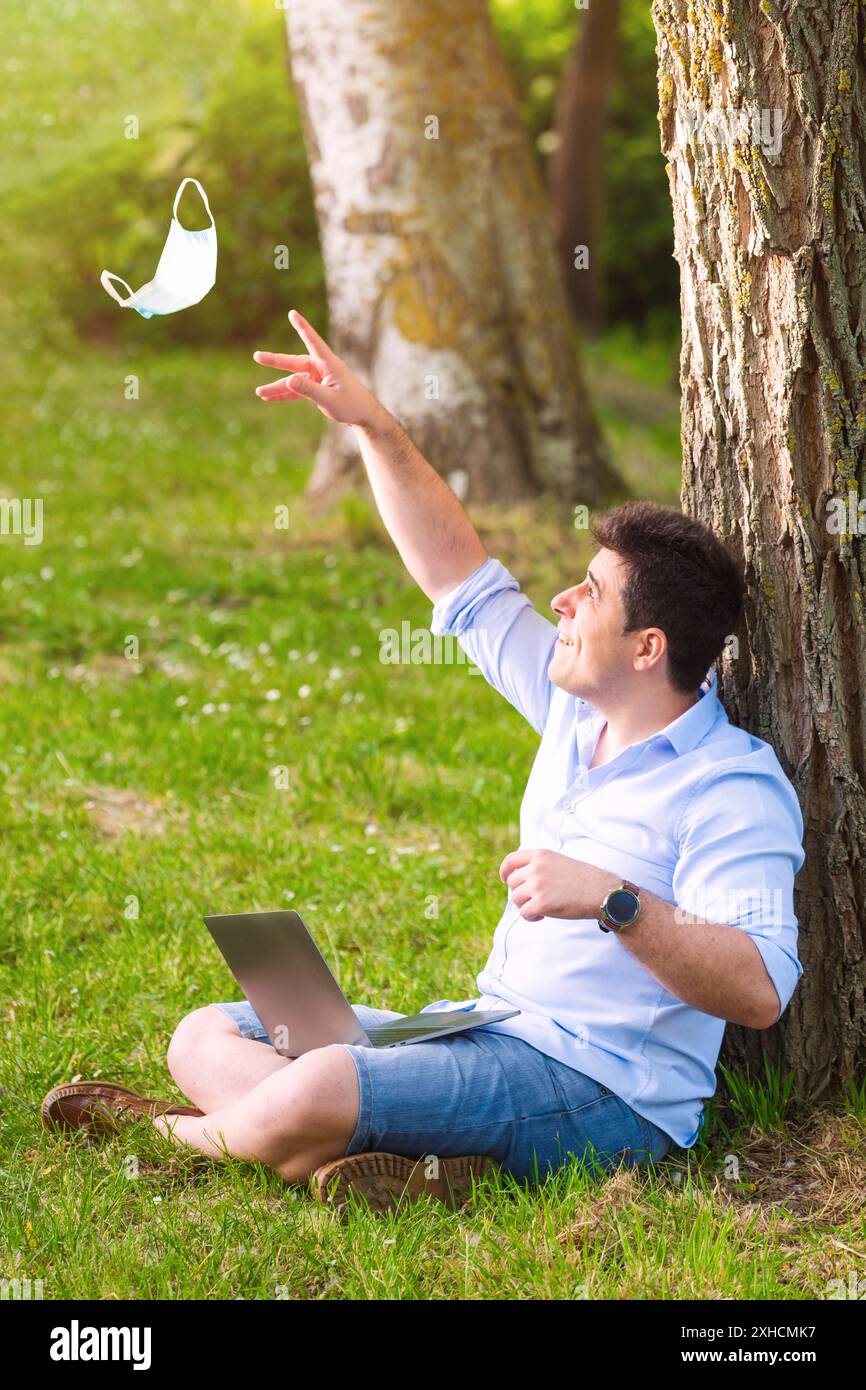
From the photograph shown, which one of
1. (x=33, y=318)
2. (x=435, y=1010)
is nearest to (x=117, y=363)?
(x=33, y=318)

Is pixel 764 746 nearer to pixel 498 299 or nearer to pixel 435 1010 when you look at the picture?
pixel 435 1010

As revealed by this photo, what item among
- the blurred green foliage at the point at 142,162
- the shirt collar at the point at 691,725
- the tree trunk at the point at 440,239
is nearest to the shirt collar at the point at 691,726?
the shirt collar at the point at 691,725

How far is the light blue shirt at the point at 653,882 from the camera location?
2.70m

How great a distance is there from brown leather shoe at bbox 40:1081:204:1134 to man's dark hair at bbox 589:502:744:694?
1.43 metres

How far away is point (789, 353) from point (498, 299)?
17.2 ft

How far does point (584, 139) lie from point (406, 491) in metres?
13.4

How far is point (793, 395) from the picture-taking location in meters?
3.01

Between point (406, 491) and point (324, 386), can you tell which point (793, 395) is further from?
point (324, 386)

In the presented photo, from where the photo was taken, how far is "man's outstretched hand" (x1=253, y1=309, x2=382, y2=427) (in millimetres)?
3203

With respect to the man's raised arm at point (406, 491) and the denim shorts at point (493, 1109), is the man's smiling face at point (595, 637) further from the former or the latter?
the denim shorts at point (493, 1109)

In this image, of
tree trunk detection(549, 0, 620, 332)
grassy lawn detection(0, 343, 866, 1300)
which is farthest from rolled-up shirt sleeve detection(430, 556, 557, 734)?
tree trunk detection(549, 0, 620, 332)

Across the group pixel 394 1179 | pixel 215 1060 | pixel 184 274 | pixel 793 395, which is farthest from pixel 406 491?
pixel 394 1179

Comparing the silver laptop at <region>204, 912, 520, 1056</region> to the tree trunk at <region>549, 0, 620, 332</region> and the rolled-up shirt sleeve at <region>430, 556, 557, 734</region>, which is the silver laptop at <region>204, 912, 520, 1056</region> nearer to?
the rolled-up shirt sleeve at <region>430, 556, 557, 734</region>

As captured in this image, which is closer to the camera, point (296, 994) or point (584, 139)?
point (296, 994)
